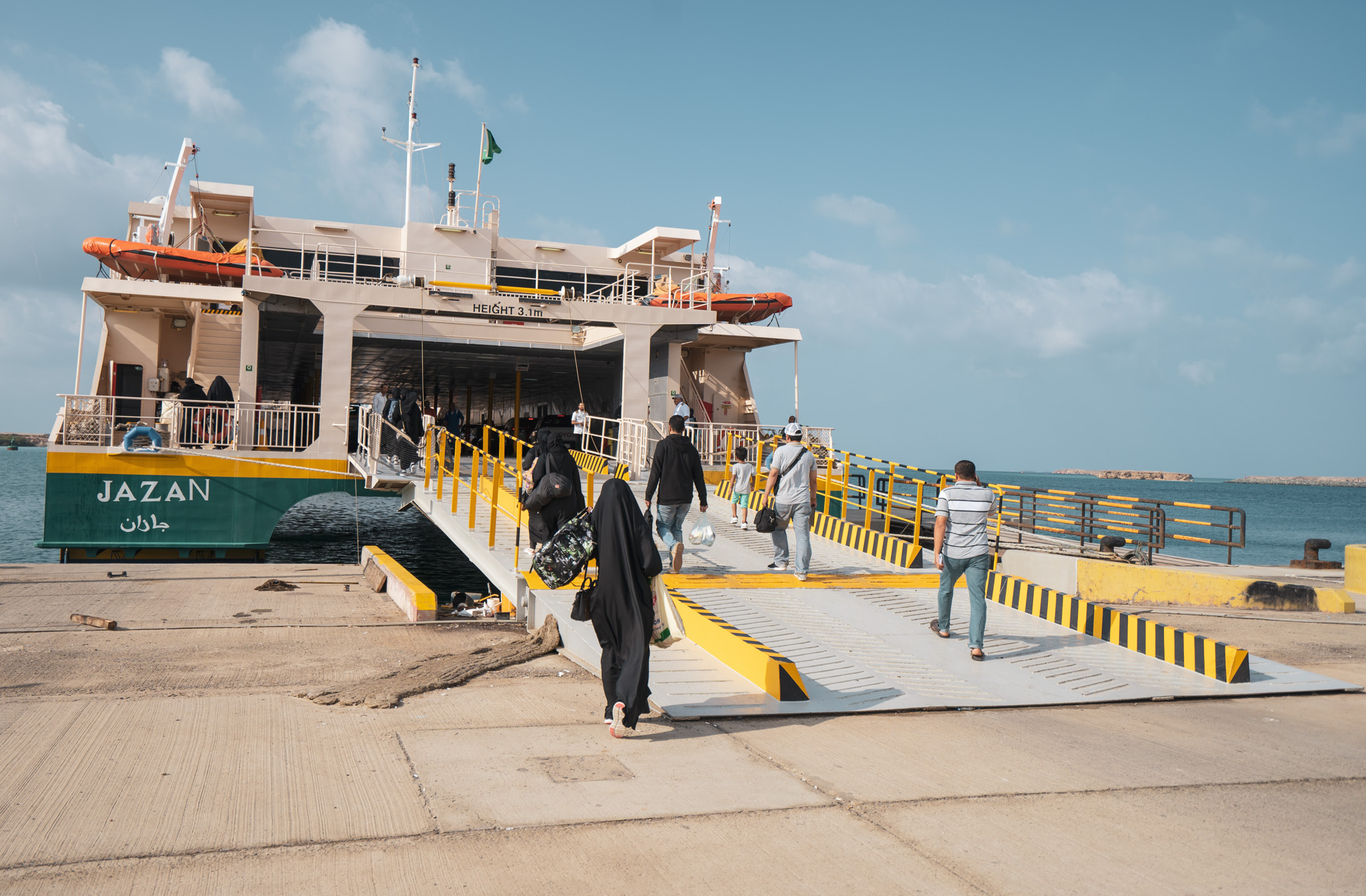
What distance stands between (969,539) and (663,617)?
10.2 feet

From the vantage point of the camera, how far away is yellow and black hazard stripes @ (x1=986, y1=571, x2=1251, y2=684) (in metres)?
7.40

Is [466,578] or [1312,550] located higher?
[1312,550]

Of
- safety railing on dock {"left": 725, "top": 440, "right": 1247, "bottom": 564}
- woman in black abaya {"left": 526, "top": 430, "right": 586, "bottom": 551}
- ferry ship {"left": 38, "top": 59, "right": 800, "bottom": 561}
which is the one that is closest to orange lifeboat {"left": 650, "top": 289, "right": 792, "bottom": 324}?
ferry ship {"left": 38, "top": 59, "right": 800, "bottom": 561}

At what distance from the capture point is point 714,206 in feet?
72.8

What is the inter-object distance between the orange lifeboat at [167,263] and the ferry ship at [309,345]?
0.20 ft

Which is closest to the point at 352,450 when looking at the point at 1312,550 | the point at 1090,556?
the point at 1090,556

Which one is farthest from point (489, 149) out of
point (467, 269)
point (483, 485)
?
point (483, 485)

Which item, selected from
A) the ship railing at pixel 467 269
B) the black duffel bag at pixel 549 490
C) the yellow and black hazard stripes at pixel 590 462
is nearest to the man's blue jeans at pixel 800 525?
the black duffel bag at pixel 549 490

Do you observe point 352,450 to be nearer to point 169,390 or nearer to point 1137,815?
point 169,390

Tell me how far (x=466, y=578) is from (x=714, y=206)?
10641 millimetres

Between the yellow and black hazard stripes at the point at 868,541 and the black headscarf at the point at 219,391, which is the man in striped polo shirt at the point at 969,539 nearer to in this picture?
the yellow and black hazard stripes at the point at 868,541

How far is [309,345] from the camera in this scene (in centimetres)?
2625

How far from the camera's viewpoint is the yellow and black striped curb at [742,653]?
6320mm

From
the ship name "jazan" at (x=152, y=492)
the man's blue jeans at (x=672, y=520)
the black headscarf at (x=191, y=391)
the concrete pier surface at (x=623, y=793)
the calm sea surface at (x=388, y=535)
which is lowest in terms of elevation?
the calm sea surface at (x=388, y=535)
